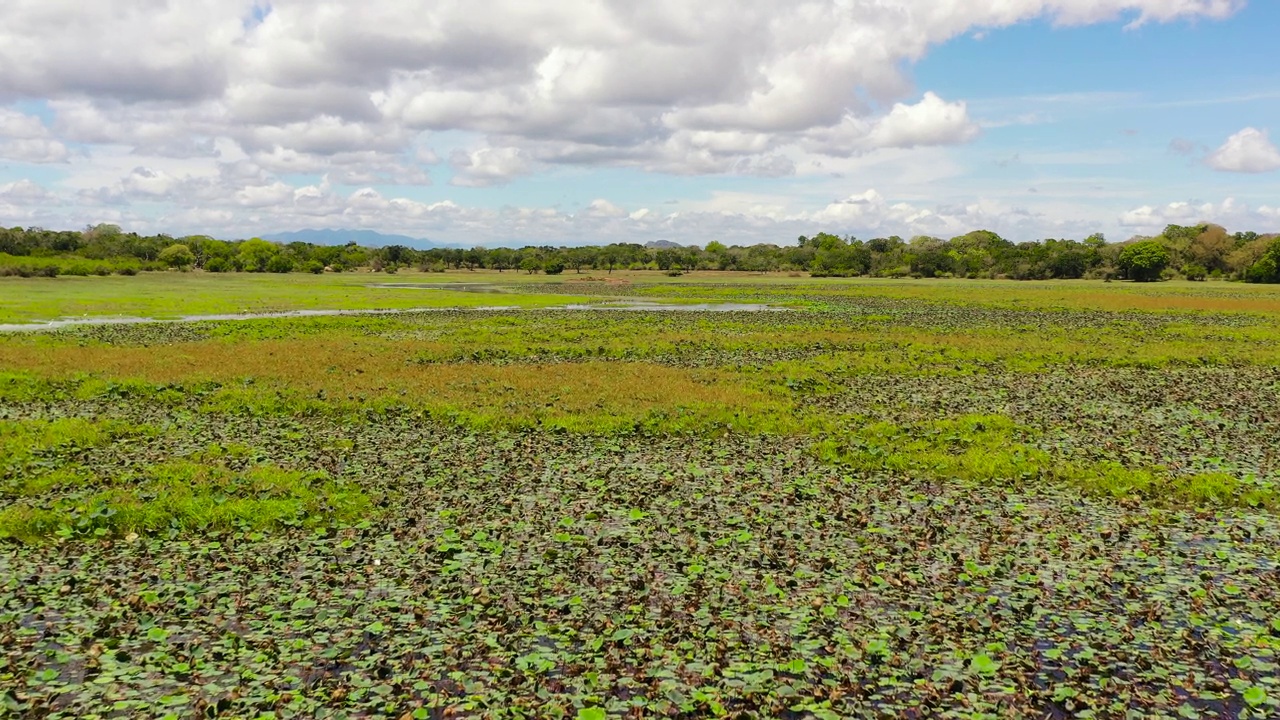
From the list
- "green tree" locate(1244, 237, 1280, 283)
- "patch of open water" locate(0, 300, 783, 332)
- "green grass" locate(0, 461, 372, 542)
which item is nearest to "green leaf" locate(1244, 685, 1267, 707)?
"green grass" locate(0, 461, 372, 542)

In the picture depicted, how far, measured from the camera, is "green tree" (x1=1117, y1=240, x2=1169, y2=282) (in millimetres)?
153250

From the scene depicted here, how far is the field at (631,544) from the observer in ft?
30.9

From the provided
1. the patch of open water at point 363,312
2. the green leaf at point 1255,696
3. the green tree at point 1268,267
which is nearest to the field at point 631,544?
the green leaf at point 1255,696

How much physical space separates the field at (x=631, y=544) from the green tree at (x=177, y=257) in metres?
154

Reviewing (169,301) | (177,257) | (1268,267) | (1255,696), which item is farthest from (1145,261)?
(177,257)

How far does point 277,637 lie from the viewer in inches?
410

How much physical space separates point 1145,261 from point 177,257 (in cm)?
19843

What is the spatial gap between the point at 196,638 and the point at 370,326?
144 feet

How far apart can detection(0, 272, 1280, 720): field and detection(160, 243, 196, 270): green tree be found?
154m

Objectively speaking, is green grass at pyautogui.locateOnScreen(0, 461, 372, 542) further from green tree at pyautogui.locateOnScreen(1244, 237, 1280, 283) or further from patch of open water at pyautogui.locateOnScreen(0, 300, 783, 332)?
green tree at pyautogui.locateOnScreen(1244, 237, 1280, 283)

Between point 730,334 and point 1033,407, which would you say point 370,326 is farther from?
point 1033,407

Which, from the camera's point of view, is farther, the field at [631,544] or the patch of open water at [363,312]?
the patch of open water at [363,312]

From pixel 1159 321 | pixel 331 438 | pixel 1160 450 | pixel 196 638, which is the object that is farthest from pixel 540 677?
pixel 1159 321

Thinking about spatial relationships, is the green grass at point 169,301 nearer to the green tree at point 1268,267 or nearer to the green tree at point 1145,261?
the green tree at point 1145,261
